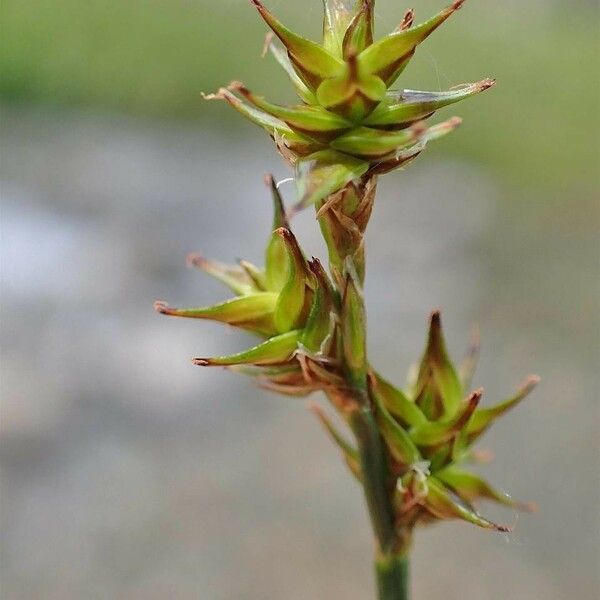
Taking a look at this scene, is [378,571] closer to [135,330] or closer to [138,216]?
[135,330]

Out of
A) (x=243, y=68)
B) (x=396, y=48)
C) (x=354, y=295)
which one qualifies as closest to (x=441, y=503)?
(x=354, y=295)

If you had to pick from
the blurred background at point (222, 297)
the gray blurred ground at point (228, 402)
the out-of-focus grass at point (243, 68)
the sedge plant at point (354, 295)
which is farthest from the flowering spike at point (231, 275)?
the out-of-focus grass at point (243, 68)

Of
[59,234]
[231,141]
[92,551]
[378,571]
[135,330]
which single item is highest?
[231,141]

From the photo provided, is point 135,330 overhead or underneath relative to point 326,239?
overhead

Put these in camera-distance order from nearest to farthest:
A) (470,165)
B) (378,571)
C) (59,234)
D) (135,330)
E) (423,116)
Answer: (423,116)
(378,571)
(135,330)
(59,234)
(470,165)

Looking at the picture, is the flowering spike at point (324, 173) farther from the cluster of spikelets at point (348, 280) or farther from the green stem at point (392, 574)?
the green stem at point (392, 574)

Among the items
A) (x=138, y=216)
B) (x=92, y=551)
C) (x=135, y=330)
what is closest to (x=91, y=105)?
(x=138, y=216)
